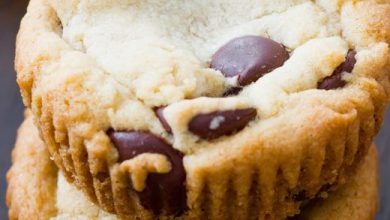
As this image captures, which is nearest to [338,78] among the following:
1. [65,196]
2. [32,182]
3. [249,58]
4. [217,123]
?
[249,58]

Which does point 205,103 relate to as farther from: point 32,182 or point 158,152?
point 32,182

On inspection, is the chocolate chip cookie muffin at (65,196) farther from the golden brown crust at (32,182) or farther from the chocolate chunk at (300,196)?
the chocolate chunk at (300,196)

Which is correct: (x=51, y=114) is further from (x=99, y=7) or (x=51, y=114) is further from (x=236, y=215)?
(x=236, y=215)

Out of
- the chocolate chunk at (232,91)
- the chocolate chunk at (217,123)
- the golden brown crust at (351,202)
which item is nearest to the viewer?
the chocolate chunk at (217,123)

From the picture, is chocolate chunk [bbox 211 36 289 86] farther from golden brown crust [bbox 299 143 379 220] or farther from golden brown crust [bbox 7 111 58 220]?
golden brown crust [bbox 7 111 58 220]

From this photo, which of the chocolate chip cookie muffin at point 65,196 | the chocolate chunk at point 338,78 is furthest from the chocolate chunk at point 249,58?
the chocolate chip cookie muffin at point 65,196

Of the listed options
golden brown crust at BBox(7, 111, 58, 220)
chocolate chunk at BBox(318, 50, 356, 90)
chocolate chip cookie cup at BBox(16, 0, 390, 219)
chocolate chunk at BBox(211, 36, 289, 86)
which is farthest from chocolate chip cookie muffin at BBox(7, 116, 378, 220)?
chocolate chunk at BBox(211, 36, 289, 86)

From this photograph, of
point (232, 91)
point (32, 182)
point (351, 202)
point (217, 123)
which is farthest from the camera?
point (32, 182)

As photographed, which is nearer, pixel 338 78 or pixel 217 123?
pixel 217 123
